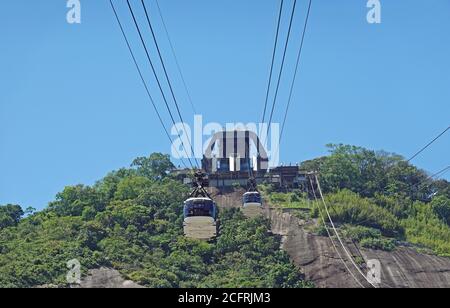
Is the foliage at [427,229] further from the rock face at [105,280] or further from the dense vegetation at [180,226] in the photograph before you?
the rock face at [105,280]

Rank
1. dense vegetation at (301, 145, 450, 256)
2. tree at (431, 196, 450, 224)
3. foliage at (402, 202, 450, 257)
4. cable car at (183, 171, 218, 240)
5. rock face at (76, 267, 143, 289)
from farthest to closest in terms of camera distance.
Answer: tree at (431, 196, 450, 224)
dense vegetation at (301, 145, 450, 256)
foliage at (402, 202, 450, 257)
rock face at (76, 267, 143, 289)
cable car at (183, 171, 218, 240)

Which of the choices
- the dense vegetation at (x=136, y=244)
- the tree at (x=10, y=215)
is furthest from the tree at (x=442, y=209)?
the tree at (x=10, y=215)

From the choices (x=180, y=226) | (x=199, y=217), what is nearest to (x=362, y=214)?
(x=180, y=226)

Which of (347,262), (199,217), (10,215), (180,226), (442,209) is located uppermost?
(442,209)

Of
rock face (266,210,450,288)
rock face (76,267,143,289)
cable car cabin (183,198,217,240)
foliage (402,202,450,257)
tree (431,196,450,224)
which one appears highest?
tree (431,196,450,224)

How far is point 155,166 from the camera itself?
12900 cm

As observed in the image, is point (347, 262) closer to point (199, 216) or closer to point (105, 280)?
point (105, 280)

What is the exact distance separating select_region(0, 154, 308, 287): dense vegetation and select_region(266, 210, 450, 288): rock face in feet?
5.96

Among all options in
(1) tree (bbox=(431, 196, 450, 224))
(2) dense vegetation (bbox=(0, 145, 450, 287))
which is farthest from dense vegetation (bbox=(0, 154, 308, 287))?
(1) tree (bbox=(431, 196, 450, 224))

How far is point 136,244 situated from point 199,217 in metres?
58.1

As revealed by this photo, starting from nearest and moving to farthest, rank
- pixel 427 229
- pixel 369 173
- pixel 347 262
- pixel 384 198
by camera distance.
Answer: pixel 347 262 → pixel 427 229 → pixel 384 198 → pixel 369 173

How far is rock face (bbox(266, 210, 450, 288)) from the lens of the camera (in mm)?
91312

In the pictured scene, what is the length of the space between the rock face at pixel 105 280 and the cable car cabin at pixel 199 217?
42.0 meters

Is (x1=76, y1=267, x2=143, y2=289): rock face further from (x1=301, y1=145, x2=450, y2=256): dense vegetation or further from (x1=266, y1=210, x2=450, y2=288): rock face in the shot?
(x1=301, y1=145, x2=450, y2=256): dense vegetation
